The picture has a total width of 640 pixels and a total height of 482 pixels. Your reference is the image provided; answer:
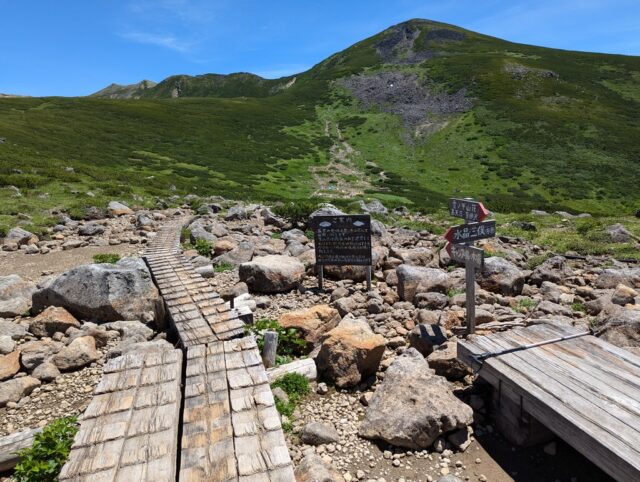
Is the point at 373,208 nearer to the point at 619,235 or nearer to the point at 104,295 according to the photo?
the point at 619,235

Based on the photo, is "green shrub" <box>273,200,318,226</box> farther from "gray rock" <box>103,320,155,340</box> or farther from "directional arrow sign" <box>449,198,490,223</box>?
"gray rock" <box>103,320,155,340</box>

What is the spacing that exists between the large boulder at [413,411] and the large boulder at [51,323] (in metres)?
6.20

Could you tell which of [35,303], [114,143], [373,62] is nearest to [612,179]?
[35,303]

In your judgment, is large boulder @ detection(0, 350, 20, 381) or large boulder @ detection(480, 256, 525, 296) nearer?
large boulder @ detection(0, 350, 20, 381)

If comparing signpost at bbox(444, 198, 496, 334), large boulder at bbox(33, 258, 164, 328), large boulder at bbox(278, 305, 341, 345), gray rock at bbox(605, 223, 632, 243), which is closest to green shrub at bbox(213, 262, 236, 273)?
large boulder at bbox(33, 258, 164, 328)

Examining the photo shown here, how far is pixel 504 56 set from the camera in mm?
94250

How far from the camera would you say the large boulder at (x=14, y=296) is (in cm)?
873

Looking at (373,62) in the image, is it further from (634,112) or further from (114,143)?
(114,143)

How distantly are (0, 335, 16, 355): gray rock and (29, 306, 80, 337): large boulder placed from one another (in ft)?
1.64

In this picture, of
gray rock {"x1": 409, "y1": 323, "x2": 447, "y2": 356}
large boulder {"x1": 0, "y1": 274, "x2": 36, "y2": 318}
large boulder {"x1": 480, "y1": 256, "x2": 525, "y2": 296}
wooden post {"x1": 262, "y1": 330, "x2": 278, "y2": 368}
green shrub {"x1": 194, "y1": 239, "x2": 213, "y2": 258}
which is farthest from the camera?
green shrub {"x1": 194, "y1": 239, "x2": 213, "y2": 258}

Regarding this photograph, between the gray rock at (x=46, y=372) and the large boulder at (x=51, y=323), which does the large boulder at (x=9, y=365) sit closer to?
the gray rock at (x=46, y=372)

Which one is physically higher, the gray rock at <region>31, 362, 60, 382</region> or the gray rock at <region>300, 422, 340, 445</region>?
the gray rock at <region>31, 362, 60, 382</region>

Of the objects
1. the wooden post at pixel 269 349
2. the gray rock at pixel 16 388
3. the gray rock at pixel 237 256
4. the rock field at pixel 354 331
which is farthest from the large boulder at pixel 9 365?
the gray rock at pixel 237 256

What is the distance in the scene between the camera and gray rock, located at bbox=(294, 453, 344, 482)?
→ 4.19m
